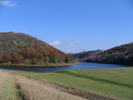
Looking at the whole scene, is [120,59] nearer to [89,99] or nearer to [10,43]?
[10,43]

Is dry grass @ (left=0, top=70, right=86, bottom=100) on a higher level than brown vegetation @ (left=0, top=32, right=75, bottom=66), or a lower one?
lower

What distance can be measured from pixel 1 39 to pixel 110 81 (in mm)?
102503

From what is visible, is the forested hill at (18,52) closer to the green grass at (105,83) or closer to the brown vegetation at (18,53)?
the brown vegetation at (18,53)

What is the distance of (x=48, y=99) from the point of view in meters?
7.77

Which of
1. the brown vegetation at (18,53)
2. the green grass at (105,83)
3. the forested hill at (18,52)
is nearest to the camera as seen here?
the green grass at (105,83)

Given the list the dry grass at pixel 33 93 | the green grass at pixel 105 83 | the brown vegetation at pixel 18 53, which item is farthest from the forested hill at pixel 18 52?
the dry grass at pixel 33 93

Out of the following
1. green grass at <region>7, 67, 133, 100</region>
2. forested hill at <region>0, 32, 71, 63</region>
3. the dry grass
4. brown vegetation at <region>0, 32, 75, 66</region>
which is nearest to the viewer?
the dry grass

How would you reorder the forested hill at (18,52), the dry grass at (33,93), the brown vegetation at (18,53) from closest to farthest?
the dry grass at (33,93)
the brown vegetation at (18,53)
the forested hill at (18,52)

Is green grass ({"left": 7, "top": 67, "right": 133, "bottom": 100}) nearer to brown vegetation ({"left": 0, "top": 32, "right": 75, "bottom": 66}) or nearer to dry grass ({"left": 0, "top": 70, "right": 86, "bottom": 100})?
dry grass ({"left": 0, "top": 70, "right": 86, "bottom": 100})

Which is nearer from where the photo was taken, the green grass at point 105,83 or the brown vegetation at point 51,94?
the brown vegetation at point 51,94

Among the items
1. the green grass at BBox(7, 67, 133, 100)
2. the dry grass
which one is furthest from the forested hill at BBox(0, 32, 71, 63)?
the dry grass

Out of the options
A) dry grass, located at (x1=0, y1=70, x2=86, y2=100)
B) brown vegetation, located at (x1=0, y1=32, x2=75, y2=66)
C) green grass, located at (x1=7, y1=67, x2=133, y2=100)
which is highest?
brown vegetation, located at (x1=0, y1=32, x2=75, y2=66)

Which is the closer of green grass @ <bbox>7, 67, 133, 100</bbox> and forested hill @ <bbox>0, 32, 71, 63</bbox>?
green grass @ <bbox>7, 67, 133, 100</bbox>

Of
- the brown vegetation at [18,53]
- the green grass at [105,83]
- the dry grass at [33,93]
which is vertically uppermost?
the brown vegetation at [18,53]
